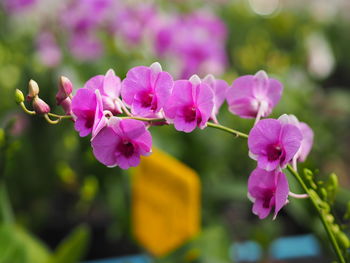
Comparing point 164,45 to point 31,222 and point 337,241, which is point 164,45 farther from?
point 337,241

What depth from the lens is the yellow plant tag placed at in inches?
35.4

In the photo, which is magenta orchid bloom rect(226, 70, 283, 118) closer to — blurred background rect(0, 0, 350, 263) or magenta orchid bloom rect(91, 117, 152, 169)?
magenta orchid bloom rect(91, 117, 152, 169)

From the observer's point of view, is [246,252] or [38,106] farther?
[246,252]

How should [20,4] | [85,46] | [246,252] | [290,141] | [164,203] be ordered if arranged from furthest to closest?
[20,4] < [85,46] < [246,252] < [164,203] < [290,141]

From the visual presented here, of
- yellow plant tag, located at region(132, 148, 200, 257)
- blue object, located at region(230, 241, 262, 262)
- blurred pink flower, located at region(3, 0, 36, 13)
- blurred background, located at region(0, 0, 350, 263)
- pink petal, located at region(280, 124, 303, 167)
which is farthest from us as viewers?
blurred pink flower, located at region(3, 0, 36, 13)

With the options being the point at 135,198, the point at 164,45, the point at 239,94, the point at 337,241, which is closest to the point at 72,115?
the point at 239,94

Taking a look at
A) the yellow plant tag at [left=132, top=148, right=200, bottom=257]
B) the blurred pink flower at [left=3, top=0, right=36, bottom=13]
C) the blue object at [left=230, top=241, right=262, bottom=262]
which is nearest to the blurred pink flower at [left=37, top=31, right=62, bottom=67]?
the blurred pink flower at [left=3, top=0, right=36, bottom=13]

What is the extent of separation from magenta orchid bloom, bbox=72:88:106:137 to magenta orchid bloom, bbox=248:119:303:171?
5.1 inches

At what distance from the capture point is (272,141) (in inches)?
18.9

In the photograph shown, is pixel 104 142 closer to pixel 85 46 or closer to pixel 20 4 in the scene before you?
pixel 85 46

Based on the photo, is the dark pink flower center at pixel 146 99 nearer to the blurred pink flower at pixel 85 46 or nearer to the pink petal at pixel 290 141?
the pink petal at pixel 290 141

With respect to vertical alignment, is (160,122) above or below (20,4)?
above

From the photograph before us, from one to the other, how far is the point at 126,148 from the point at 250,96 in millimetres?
136

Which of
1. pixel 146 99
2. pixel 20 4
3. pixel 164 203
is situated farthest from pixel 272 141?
pixel 20 4
